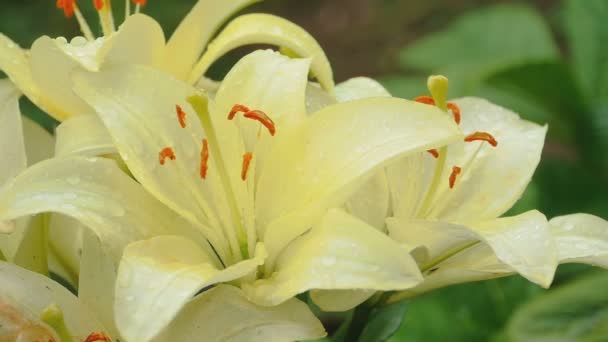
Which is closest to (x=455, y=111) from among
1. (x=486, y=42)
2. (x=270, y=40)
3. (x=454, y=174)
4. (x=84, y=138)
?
(x=454, y=174)

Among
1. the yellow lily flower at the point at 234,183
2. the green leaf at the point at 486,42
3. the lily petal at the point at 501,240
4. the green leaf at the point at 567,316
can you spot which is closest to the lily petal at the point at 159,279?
the yellow lily flower at the point at 234,183

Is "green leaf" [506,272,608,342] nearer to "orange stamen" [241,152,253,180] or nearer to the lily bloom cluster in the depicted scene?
the lily bloom cluster

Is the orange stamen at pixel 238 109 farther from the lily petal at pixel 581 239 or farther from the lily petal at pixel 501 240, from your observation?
the lily petal at pixel 581 239

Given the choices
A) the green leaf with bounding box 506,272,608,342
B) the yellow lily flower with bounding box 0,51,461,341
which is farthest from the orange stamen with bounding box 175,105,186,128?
the green leaf with bounding box 506,272,608,342

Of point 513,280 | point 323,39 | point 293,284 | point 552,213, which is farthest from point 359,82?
point 323,39

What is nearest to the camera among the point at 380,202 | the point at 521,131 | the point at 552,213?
the point at 380,202

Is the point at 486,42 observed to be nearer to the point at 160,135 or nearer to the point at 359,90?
the point at 359,90

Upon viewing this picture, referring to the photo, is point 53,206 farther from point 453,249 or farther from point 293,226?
point 453,249
